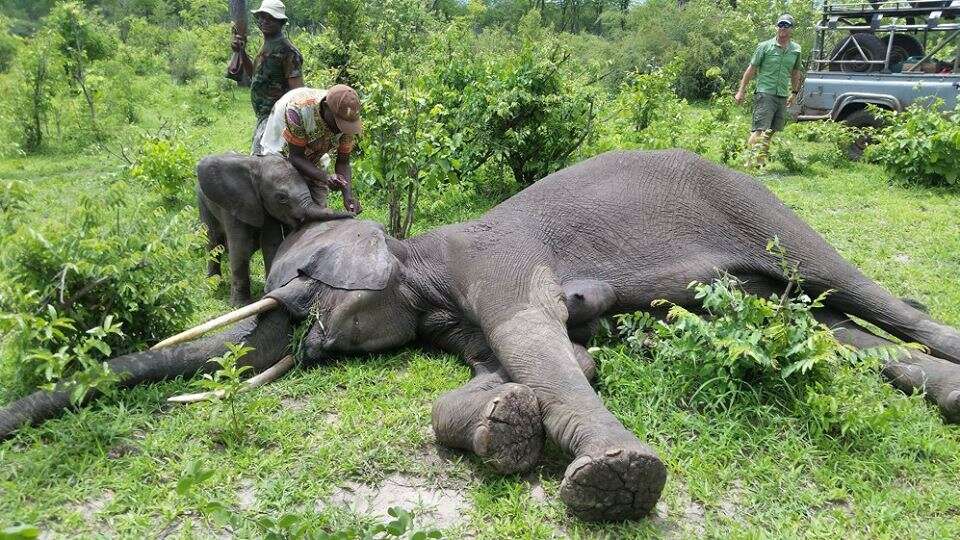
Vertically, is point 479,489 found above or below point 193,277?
below

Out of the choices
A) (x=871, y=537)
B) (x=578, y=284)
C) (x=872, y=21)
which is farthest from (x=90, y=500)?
(x=872, y=21)

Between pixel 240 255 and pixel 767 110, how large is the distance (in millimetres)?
7583

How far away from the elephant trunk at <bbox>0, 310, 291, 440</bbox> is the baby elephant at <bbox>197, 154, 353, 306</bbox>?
803mm

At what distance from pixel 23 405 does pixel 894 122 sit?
31.7 ft

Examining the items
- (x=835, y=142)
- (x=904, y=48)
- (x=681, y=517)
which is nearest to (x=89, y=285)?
(x=681, y=517)

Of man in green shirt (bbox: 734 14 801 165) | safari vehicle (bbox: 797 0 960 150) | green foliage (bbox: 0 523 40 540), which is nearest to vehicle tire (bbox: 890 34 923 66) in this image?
safari vehicle (bbox: 797 0 960 150)

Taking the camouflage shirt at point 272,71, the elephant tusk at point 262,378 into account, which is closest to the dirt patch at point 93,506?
the elephant tusk at point 262,378

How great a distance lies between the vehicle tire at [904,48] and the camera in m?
11.2

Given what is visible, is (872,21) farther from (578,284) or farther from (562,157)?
(578,284)

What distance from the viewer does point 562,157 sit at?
780 centimetres

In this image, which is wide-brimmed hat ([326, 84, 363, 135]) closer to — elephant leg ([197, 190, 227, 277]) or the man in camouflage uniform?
elephant leg ([197, 190, 227, 277])

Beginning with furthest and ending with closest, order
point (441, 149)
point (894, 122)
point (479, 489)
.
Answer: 1. point (894, 122)
2. point (441, 149)
3. point (479, 489)

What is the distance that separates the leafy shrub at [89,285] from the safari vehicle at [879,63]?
9555 mm

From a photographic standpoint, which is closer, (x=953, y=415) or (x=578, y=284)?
(x=953, y=415)
